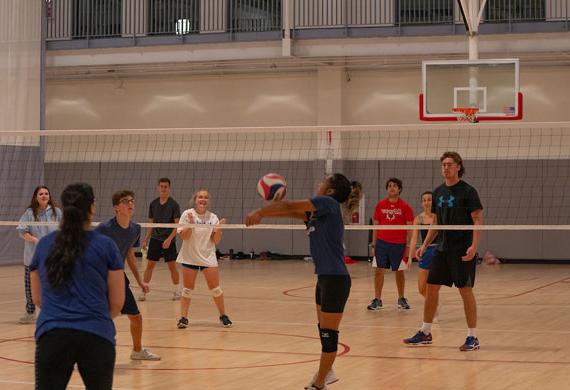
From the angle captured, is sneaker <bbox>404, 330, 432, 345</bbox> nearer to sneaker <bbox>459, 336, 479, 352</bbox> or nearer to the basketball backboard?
sneaker <bbox>459, 336, 479, 352</bbox>

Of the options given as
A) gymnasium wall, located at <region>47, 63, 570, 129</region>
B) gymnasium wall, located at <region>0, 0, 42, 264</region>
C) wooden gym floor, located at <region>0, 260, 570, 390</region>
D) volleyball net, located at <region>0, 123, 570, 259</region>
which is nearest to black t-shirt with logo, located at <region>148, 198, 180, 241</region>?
wooden gym floor, located at <region>0, 260, 570, 390</region>

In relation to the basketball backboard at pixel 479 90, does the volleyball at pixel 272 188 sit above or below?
below

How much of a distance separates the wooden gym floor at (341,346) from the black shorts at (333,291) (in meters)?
0.84

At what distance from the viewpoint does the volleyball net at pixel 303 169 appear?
2206 cm

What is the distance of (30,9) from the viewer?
73.2 feet

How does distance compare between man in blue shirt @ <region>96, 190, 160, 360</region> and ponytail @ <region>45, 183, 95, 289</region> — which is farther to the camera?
man in blue shirt @ <region>96, 190, 160, 360</region>

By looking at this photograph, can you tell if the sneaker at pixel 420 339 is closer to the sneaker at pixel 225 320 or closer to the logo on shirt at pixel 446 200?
the logo on shirt at pixel 446 200

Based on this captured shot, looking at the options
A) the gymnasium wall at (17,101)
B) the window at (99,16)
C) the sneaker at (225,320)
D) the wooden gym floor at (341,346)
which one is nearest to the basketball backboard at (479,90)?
the wooden gym floor at (341,346)

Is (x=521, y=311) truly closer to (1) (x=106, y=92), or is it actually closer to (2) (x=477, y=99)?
(2) (x=477, y=99)

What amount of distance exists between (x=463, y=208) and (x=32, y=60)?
609 inches

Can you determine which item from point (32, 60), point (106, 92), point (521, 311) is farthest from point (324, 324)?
point (106, 92)

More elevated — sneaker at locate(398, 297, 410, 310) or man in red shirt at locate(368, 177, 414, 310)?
man in red shirt at locate(368, 177, 414, 310)

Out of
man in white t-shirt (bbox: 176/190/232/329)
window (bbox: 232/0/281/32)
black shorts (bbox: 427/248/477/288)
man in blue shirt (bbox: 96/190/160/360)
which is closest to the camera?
man in blue shirt (bbox: 96/190/160/360)

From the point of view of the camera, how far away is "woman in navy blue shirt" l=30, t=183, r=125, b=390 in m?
4.39
